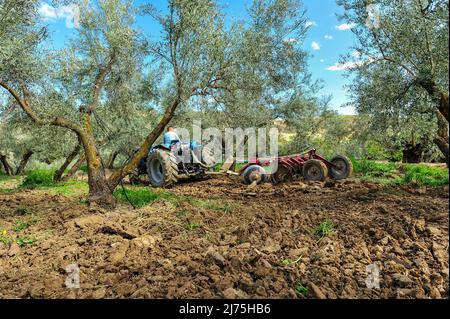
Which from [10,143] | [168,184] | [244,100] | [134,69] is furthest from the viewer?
[10,143]

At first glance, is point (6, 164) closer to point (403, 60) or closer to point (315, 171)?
point (315, 171)

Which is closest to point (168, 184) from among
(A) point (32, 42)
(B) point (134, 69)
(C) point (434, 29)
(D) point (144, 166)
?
(D) point (144, 166)

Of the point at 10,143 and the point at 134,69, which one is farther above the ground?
the point at 134,69

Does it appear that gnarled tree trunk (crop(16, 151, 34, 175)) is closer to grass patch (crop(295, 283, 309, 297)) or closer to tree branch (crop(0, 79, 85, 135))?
tree branch (crop(0, 79, 85, 135))

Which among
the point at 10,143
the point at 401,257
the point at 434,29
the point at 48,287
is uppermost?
the point at 434,29

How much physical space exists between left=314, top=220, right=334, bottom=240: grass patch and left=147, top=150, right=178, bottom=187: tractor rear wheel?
6.63 meters

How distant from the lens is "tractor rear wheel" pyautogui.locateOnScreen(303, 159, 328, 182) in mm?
10031

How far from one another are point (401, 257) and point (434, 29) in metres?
4.86

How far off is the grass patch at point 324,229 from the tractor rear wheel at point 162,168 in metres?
6.63

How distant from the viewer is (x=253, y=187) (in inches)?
390

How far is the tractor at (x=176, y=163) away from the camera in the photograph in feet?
35.5

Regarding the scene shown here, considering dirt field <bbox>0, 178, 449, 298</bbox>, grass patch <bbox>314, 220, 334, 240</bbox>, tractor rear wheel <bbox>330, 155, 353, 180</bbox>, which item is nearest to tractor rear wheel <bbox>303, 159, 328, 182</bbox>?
tractor rear wheel <bbox>330, 155, 353, 180</bbox>

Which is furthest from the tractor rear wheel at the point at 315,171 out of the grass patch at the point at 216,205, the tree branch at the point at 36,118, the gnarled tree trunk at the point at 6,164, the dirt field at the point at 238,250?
the gnarled tree trunk at the point at 6,164

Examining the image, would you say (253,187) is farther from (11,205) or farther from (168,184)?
(11,205)
